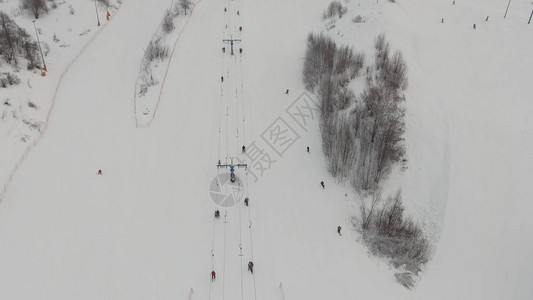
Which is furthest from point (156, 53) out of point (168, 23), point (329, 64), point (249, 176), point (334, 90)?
point (249, 176)

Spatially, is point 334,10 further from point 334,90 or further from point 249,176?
point 249,176

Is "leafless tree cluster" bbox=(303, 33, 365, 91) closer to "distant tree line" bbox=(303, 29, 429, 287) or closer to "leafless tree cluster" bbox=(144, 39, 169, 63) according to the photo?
"distant tree line" bbox=(303, 29, 429, 287)

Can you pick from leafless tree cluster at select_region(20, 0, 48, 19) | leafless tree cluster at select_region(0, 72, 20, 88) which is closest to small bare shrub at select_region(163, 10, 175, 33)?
leafless tree cluster at select_region(20, 0, 48, 19)

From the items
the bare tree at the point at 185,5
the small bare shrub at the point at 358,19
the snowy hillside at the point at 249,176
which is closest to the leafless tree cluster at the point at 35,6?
the snowy hillside at the point at 249,176

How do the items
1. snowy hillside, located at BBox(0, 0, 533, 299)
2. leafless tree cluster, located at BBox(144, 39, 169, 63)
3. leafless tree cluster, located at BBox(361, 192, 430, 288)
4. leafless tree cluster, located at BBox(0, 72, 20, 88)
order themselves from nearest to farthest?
snowy hillside, located at BBox(0, 0, 533, 299), leafless tree cluster, located at BBox(361, 192, 430, 288), leafless tree cluster, located at BBox(0, 72, 20, 88), leafless tree cluster, located at BBox(144, 39, 169, 63)

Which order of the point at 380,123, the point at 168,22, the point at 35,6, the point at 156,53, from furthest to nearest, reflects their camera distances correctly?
the point at 168,22, the point at 35,6, the point at 156,53, the point at 380,123

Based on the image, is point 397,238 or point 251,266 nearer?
point 251,266

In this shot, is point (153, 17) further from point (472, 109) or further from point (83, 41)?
point (472, 109)
